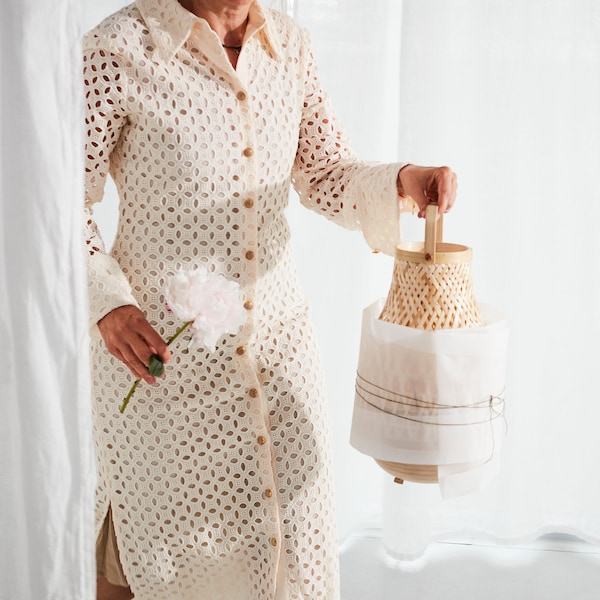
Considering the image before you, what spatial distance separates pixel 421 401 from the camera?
1212mm

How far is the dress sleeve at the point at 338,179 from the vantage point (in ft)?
4.60

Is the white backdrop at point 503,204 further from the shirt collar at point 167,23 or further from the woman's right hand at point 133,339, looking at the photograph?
the woman's right hand at point 133,339

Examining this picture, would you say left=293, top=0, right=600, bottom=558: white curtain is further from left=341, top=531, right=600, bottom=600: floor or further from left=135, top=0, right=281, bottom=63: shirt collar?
left=135, top=0, right=281, bottom=63: shirt collar

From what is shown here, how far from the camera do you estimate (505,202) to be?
7.09ft

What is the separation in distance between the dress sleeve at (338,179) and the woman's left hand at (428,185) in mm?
31

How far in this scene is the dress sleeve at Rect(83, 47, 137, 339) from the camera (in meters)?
1.23

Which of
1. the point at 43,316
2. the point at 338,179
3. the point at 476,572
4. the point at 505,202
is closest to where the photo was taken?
the point at 43,316

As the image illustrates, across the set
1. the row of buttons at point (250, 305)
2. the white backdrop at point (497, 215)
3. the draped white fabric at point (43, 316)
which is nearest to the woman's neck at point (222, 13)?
the row of buttons at point (250, 305)

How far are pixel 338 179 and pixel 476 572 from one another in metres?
1.27

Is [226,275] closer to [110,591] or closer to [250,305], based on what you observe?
[250,305]

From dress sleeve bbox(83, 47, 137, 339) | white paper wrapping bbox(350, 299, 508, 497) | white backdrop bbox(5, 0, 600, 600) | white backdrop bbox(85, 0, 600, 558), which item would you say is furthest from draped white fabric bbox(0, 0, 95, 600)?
white backdrop bbox(85, 0, 600, 558)

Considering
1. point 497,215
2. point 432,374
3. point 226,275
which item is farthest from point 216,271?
point 497,215

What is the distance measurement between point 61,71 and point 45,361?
0.27 metres

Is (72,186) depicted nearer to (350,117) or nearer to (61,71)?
(61,71)
